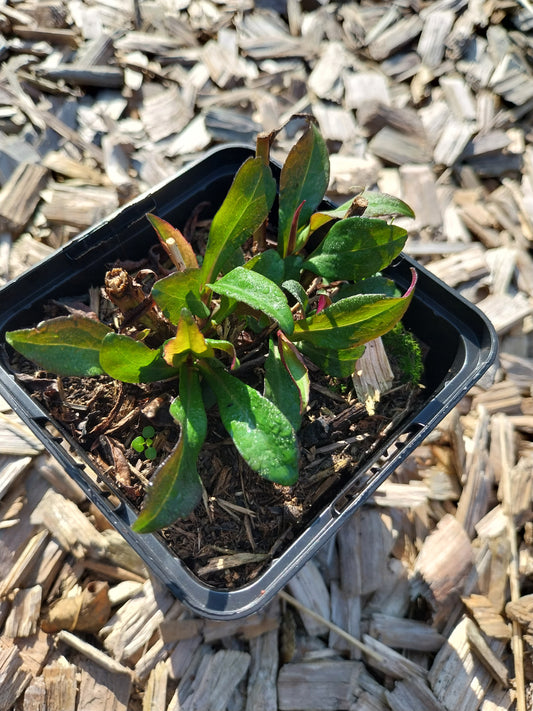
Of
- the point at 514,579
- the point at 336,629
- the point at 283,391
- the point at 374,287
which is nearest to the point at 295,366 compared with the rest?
the point at 283,391

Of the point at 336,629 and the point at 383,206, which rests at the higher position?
the point at 383,206

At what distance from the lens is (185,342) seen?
981 millimetres

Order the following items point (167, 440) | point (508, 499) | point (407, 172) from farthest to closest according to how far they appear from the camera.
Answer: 1. point (407, 172)
2. point (508, 499)
3. point (167, 440)

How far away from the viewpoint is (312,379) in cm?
123

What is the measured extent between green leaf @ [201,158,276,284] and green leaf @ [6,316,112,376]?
0.24 meters

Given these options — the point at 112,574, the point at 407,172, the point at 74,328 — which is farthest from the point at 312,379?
the point at 407,172

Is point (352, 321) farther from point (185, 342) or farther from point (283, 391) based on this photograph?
point (185, 342)

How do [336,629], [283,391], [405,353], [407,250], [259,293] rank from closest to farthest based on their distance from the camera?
[259,293] < [283,391] < [405,353] < [336,629] < [407,250]

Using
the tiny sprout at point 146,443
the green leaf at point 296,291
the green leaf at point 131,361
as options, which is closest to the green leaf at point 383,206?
the green leaf at point 296,291

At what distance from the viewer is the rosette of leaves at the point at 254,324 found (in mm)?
938

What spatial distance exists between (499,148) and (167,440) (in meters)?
1.62

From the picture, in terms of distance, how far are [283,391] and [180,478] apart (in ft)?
0.79

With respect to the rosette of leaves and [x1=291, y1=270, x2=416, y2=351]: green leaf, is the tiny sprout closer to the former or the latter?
the rosette of leaves

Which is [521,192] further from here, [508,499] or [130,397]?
[130,397]
